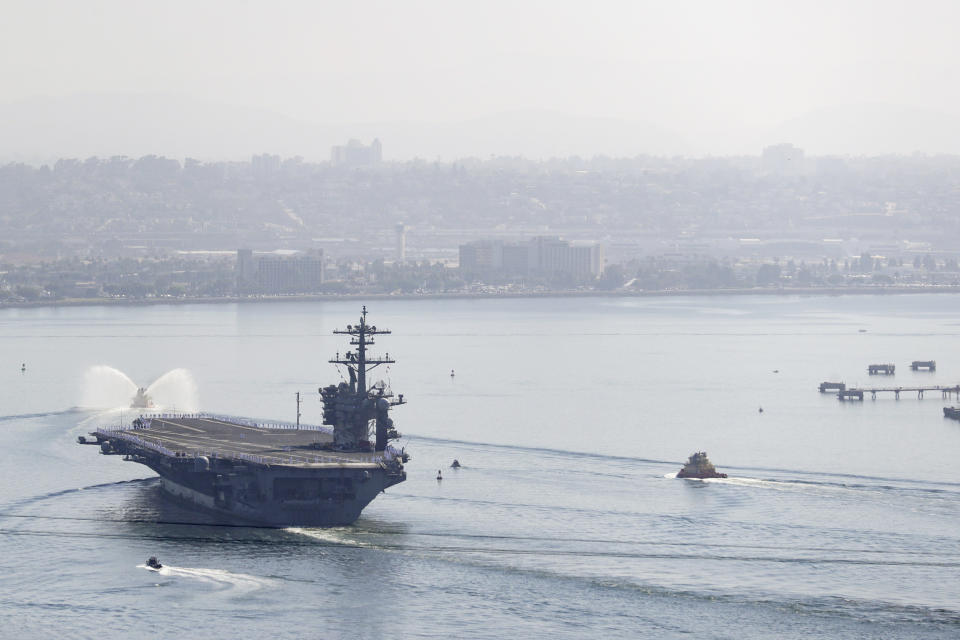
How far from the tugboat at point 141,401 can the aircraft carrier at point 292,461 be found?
15.6m

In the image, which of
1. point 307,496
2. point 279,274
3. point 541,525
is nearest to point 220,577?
point 307,496

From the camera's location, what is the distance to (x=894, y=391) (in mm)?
71188

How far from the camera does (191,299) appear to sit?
161750mm

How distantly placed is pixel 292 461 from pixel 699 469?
1158 centimetres

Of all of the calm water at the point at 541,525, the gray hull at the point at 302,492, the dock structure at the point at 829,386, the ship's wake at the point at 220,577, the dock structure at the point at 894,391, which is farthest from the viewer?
the dock structure at the point at 829,386

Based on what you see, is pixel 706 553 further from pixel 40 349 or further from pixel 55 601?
pixel 40 349

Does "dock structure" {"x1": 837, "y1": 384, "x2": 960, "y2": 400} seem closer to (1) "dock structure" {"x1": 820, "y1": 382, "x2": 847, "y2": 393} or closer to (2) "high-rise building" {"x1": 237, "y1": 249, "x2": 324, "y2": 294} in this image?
(1) "dock structure" {"x1": 820, "y1": 382, "x2": 847, "y2": 393}

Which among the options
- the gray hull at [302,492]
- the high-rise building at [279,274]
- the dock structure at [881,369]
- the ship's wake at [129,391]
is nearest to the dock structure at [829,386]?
the dock structure at [881,369]

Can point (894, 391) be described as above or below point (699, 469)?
above

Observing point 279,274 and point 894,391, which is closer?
point 894,391

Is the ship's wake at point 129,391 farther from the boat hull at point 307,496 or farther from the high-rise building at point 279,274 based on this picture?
the high-rise building at point 279,274

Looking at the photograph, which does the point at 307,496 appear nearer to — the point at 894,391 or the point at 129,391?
the point at 129,391

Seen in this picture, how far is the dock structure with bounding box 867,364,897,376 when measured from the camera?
262 ft

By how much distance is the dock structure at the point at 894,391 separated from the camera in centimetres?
6956
